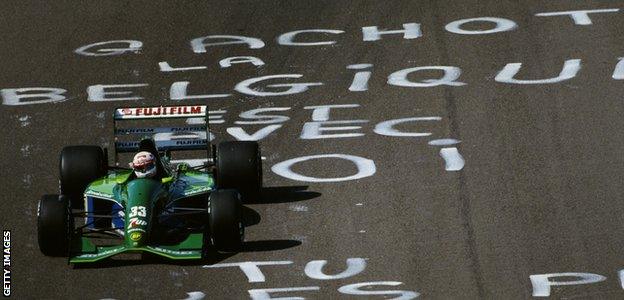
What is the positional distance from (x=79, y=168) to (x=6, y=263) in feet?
5.67

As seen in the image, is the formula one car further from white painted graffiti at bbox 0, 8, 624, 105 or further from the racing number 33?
white painted graffiti at bbox 0, 8, 624, 105

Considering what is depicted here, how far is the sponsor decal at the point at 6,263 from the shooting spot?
18.6m

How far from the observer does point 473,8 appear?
2820 cm

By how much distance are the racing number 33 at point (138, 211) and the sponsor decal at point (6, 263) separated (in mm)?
1526

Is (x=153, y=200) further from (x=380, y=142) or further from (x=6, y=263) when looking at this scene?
(x=380, y=142)

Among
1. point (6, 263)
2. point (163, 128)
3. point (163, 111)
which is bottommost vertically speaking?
point (6, 263)

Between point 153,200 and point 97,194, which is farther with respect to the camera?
point 97,194

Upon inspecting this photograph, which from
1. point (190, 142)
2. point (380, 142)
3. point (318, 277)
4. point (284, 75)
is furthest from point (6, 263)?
point (284, 75)

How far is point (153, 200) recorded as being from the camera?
19109 mm

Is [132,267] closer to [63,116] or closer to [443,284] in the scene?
[443,284]

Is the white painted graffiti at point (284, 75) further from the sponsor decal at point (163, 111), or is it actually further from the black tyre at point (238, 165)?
the black tyre at point (238, 165)

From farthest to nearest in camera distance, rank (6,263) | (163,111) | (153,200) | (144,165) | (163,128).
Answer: (163,128), (163,111), (144,165), (6,263), (153,200)

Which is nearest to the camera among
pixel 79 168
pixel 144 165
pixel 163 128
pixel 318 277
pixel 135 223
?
pixel 318 277

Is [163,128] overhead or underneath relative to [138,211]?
overhead
